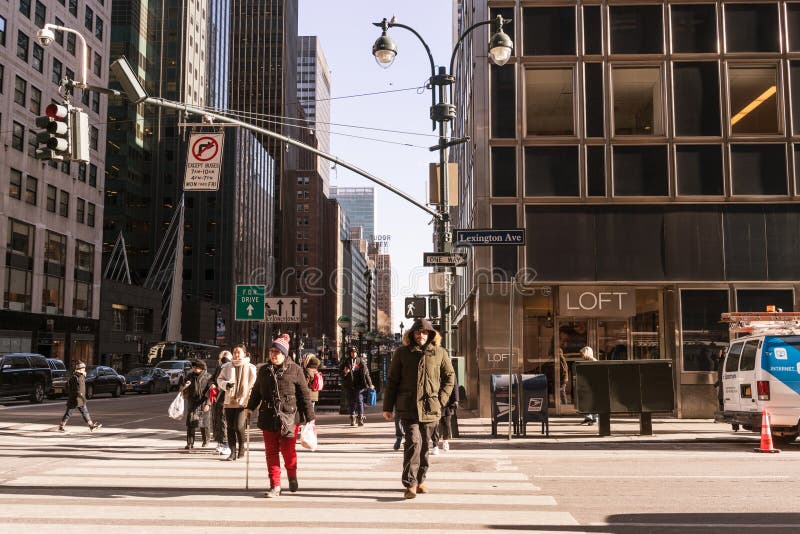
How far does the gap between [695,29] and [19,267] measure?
46.4m

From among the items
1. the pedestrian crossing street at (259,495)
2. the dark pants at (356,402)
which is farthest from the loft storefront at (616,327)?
the pedestrian crossing street at (259,495)

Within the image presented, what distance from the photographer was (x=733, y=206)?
22.7 m

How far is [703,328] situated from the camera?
22.3m

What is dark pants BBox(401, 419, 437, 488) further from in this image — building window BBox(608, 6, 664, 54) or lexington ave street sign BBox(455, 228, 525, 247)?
building window BBox(608, 6, 664, 54)

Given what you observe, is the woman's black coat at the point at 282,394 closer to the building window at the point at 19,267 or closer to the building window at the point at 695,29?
the building window at the point at 695,29

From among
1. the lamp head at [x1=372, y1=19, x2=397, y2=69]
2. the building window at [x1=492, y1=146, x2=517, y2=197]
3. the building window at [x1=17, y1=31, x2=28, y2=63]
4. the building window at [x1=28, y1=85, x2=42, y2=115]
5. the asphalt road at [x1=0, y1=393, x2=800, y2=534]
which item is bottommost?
the asphalt road at [x1=0, y1=393, x2=800, y2=534]

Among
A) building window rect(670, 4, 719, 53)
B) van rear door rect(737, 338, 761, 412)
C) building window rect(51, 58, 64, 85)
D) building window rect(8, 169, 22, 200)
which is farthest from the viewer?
building window rect(51, 58, 64, 85)

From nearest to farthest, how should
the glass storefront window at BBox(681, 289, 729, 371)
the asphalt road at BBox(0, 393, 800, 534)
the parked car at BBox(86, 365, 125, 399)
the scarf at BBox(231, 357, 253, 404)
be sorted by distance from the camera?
the asphalt road at BBox(0, 393, 800, 534)
the scarf at BBox(231, 357, 253, 404)
the glass storefront window at BBox(681, 289, 729, 371)
the parked car at BBox(86, 365, 125, 399)

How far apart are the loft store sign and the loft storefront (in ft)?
0.10

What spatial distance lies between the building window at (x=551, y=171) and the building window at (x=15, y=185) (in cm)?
4221

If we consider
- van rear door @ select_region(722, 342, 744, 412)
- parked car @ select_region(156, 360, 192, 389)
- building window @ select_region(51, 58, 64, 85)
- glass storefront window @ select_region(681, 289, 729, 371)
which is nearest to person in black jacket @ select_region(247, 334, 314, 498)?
van rear door @ select_region(722, 342, 744, 412)

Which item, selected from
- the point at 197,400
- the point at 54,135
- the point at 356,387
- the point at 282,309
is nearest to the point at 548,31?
the point at 282,309

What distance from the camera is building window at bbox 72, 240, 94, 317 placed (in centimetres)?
6250

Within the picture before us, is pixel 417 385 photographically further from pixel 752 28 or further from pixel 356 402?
pixel 752 28
